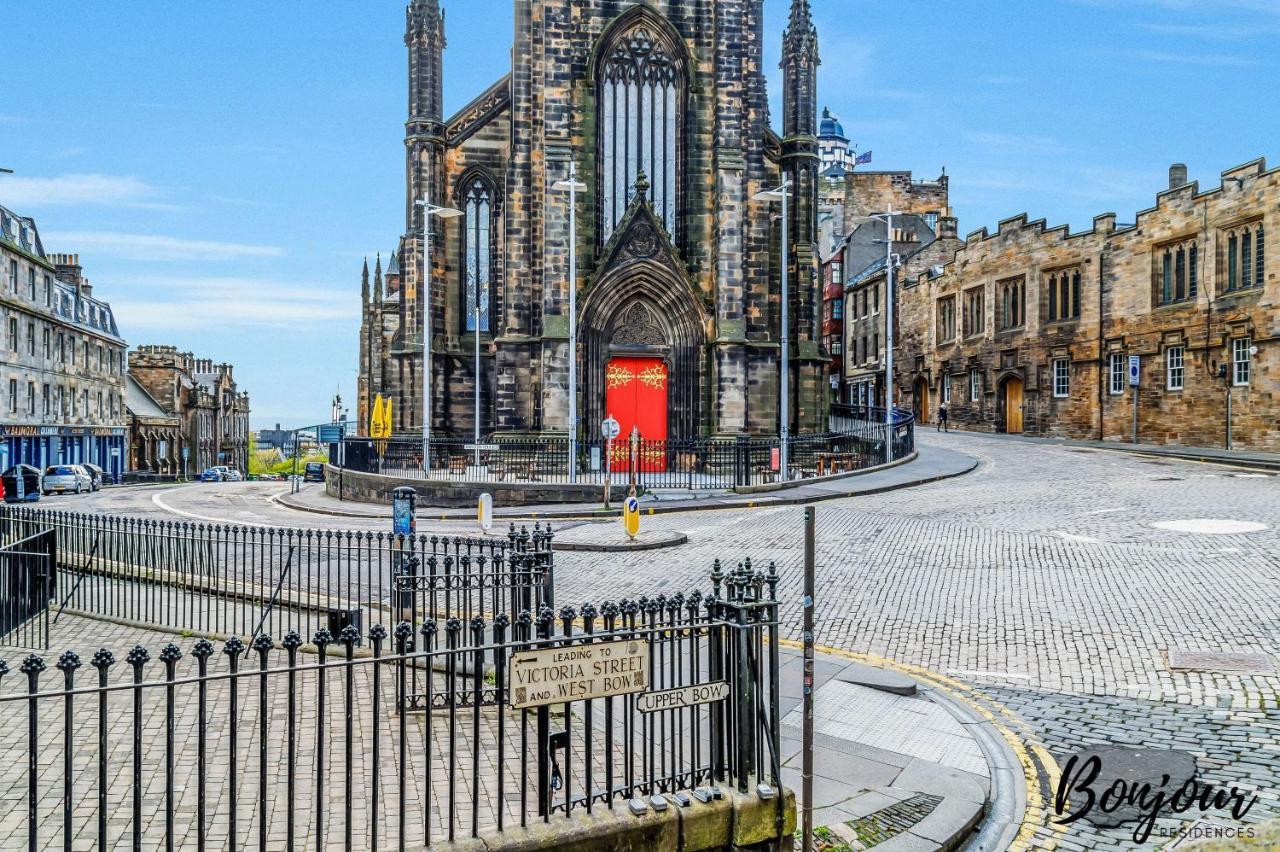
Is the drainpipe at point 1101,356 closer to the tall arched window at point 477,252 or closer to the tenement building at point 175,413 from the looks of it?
the tall arched window at point 477,252

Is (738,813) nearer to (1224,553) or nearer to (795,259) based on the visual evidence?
(1224,553)

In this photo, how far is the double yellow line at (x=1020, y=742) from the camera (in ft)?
18.9

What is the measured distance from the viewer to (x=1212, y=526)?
16.0 m

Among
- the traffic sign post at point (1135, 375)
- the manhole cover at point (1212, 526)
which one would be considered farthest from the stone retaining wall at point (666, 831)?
the traffic sign post at point (1135, 375)

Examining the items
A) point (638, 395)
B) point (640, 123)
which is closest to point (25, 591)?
point (638, 395)

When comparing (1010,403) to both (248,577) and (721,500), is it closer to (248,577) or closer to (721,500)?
(721,500)

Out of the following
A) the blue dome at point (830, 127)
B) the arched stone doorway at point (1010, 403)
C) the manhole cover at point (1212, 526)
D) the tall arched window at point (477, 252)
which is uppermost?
the blue dome at point (830, 127)

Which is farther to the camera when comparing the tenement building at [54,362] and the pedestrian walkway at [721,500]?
the tenement building at [54,362]

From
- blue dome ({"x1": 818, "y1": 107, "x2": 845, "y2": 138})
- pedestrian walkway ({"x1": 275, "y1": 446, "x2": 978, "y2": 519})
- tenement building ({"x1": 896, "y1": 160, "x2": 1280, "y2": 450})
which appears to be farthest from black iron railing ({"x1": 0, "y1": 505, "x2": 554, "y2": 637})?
blue dome ({"x1": 818, "y1": 107, "x2": 845, "y2": 138})

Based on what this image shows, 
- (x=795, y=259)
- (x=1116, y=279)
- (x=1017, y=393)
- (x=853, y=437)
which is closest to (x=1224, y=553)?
(x=853, y=437)

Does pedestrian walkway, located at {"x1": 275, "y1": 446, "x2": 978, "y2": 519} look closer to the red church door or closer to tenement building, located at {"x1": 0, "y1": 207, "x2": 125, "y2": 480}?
the red church door

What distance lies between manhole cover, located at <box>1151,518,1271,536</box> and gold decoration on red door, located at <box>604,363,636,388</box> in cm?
1851

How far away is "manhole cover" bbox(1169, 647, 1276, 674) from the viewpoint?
8500 mm

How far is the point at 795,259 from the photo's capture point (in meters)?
32.7
